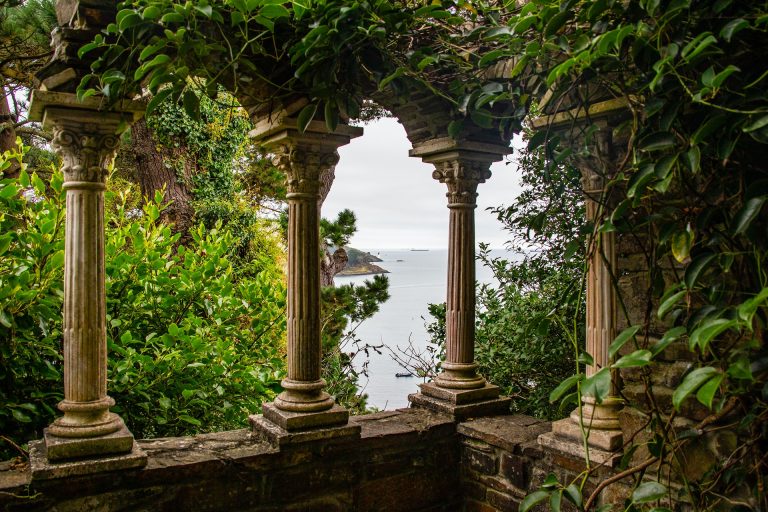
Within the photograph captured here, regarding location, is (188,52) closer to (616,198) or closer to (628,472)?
(616,198)

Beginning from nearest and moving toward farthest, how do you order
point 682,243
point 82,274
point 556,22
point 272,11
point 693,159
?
point 693,159 < point 682,243 < point 556,22 < point 272,11 < point 82,274

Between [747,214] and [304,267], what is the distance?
2076mm

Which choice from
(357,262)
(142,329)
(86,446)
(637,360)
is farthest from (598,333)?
(357,262)

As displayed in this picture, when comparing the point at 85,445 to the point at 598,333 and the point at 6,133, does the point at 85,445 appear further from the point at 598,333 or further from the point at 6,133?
the point at 6,133

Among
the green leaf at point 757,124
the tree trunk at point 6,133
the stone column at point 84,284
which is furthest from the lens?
the tree trunk at point 6,133

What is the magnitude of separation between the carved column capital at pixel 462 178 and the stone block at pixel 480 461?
1.43 m

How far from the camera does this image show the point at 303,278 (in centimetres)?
306

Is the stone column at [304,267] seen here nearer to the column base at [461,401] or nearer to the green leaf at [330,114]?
the green leaf at [330,114]

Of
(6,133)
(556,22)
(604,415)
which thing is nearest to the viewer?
(556,22)

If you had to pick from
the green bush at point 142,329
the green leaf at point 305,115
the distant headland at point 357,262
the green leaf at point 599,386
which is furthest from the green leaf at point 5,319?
the distant headland at point 357,262

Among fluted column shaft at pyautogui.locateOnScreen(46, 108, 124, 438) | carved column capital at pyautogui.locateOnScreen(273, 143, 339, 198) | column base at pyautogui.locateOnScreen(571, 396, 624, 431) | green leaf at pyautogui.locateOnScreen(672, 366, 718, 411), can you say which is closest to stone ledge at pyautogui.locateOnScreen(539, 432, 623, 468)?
column base at pyautogui.locateOnScreen(571, 396, 624, 431)

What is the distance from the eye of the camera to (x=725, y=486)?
1.64 meters

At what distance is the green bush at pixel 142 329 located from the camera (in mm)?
2932

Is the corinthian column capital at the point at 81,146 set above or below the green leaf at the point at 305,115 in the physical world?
below
